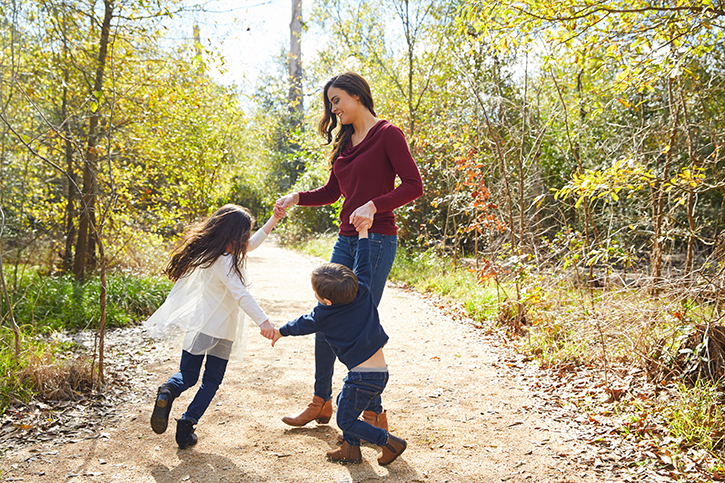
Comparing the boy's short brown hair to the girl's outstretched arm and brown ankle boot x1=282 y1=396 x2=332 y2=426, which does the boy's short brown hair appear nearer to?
the girl's outstretched arm

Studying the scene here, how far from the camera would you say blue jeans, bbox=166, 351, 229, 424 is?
262 cm

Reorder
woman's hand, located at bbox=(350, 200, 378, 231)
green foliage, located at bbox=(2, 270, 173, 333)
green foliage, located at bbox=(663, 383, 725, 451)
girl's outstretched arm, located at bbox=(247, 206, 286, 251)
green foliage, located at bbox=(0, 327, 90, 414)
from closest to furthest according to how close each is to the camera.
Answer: woman's hand, located at bbox=(350, 200, 378, 231) < green foliage, located at bbox=(663, 383, 725, 451) < girl's outstretched arm, located at bbox=(247, 206, 286, 251) < green foliage, located at bbox=(0, 327, 90, 414) < green foliage, located at bbox=(2, 270, 173, 333)

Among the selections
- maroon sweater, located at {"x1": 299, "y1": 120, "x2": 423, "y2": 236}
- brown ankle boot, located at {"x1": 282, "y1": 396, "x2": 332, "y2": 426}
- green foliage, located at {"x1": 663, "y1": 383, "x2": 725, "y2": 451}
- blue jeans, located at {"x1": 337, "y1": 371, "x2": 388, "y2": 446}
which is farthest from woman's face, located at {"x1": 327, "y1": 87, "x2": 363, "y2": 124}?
green foliage, located at {"x1": 663, "y1": 383, "x2": 725, "y2": 451}

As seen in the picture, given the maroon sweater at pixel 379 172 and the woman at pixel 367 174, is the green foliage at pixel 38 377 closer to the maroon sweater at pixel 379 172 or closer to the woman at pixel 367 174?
the woman at pixel 367 174

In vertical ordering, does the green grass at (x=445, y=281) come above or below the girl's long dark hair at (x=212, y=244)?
below

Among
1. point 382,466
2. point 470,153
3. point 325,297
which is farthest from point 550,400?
point 470,153

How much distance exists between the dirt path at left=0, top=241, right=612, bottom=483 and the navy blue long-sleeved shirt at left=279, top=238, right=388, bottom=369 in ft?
2.09

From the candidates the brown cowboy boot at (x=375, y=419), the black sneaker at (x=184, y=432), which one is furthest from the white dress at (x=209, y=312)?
the brown cowboy boot at (x=375, y=419)

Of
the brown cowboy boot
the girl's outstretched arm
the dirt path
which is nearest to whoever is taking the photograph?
the dirt path

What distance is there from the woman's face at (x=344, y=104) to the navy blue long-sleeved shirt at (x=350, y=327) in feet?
3.03

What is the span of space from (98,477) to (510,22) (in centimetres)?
393

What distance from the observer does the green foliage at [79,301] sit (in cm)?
511

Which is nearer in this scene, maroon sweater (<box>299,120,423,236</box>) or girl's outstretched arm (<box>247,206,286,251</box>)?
maroon sweater (<box>299,120,423,236</box>)

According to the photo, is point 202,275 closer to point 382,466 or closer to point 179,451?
point 179,451
